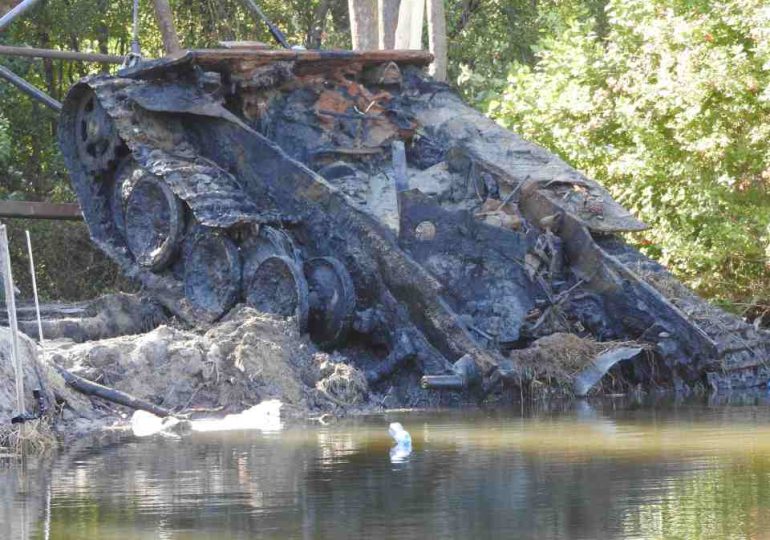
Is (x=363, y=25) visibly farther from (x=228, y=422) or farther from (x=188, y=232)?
(x=228, y=422)

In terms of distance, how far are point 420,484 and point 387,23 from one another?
15849 mm

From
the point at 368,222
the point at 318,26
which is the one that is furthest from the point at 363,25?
the point at 368,222

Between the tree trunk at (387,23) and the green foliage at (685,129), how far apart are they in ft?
8.01

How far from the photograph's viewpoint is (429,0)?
82.3 ft

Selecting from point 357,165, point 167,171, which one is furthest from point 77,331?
point 357,165

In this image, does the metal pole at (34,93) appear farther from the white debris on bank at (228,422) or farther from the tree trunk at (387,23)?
the white debris on bank at (228,422)

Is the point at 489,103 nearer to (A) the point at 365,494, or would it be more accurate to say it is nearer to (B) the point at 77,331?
(B) the point at 77,331

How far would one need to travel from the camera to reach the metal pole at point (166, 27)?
23.4m

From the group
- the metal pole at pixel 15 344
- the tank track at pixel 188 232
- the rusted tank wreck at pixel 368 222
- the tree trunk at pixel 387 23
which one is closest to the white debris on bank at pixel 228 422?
the metal pole at pixel 15 344

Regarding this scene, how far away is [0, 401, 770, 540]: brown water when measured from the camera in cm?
741

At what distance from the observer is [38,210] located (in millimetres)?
20562

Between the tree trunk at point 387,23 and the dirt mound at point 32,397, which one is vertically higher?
the tree trunk at point 387,23

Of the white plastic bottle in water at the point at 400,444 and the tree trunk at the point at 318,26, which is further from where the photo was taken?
the tree trunk at the point at 318,26

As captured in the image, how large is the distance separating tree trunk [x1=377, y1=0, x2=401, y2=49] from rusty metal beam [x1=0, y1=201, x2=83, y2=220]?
5540 mm
